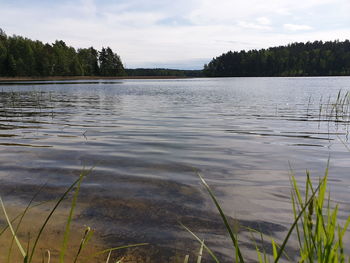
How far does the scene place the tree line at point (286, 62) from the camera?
6058 inches

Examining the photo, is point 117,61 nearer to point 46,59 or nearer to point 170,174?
point 46,59

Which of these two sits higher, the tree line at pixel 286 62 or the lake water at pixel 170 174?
the tree line at pixel 286 62

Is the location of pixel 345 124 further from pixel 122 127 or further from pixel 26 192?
pixel 26 192

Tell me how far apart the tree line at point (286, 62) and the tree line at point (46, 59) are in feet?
263

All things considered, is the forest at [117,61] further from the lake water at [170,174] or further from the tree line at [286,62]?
the lake water at [170,174]

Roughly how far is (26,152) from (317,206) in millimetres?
7121

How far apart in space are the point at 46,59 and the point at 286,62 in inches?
4911

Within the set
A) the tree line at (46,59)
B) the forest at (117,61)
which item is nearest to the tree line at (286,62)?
the forest at (117,61)

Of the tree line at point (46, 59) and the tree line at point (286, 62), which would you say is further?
the tree line at point (286, 62)

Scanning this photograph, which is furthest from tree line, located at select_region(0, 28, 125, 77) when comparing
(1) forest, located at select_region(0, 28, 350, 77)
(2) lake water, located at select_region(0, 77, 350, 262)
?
(2) lake water, located at select_region(0, 77, 350, 262)

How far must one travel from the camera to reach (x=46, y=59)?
108 meters

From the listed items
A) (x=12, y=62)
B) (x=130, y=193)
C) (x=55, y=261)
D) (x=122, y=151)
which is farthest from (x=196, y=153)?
(x=12, y=62)

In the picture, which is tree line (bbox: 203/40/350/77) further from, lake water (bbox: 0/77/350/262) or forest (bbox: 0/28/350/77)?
lake water (bbox: 0/77/350/262)

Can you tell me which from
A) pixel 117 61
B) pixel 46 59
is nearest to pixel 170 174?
pixel 46 59
